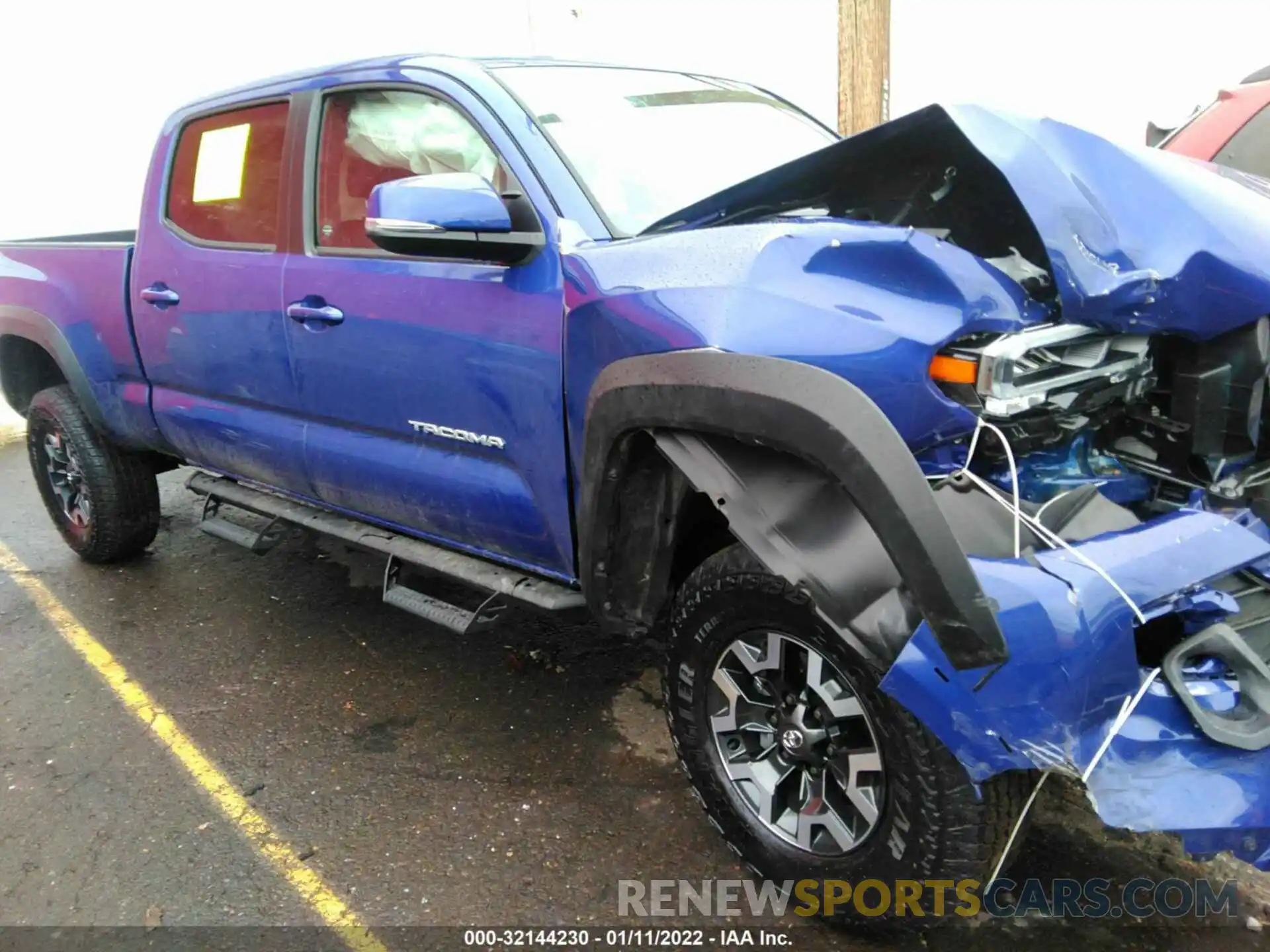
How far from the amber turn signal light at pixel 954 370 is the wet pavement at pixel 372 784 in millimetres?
1307

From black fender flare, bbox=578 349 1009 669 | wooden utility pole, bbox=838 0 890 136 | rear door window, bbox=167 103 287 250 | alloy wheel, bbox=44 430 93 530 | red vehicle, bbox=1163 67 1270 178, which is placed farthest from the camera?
wooden utility pole, bbox=838 0 890 136

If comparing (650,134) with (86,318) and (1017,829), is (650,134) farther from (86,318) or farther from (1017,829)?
(86,318)

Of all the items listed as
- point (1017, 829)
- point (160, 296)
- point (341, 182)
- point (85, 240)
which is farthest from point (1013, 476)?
point (85, 240)

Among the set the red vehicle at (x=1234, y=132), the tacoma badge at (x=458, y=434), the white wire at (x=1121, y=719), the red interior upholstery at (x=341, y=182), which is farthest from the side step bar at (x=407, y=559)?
the red vehicle at (x=1234, y=132)

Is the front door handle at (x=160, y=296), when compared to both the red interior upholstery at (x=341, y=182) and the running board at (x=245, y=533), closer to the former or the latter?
the running board at (x=245, y=533)

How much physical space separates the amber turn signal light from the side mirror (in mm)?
1055

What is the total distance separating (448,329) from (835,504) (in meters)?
1.30

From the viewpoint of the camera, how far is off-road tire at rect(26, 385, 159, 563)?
4.51 m

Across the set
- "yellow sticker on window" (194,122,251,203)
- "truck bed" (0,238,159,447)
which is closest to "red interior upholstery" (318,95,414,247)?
"yellow sticker on window" (194,122,251,203)

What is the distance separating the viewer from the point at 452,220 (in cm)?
240

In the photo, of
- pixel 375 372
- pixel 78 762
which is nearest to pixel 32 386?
pixel 78 762

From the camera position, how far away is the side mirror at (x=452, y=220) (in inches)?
94.4

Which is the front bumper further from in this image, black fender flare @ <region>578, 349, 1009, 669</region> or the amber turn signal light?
the amber turn signal light

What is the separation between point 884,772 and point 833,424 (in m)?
0.78
